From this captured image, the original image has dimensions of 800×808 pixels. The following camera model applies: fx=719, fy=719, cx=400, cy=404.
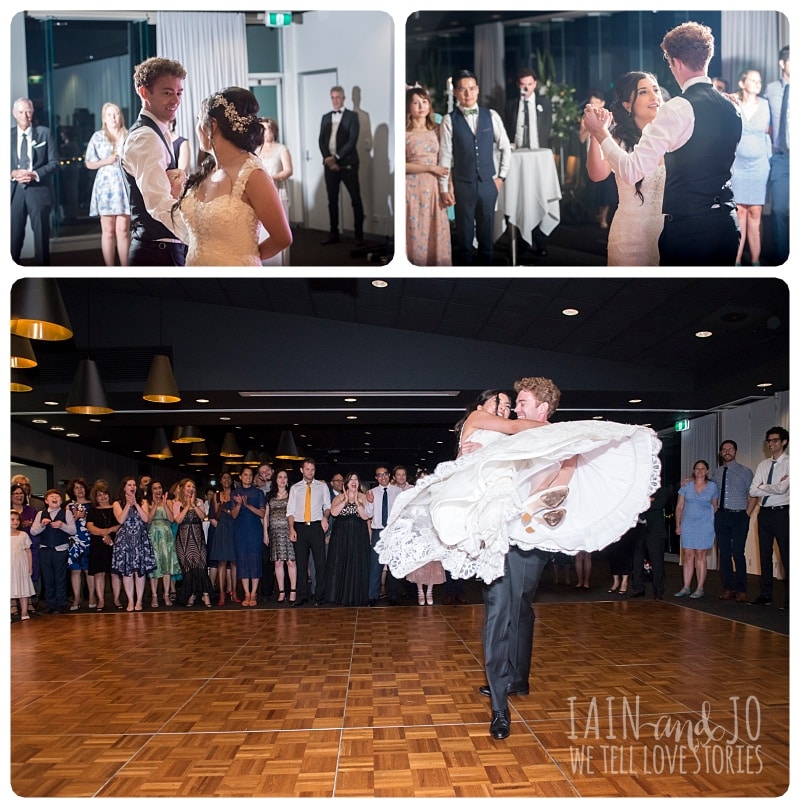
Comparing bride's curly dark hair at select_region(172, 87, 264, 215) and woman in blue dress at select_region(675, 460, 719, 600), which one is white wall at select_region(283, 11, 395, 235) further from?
woman in blue dress at select_region(675, 460, 719, 600)

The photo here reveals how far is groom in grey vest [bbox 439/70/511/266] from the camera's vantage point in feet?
7.06

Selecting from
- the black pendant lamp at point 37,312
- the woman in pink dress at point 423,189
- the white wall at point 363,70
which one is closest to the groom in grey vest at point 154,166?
the white wall at point 363,70

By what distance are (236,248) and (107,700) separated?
236 cm

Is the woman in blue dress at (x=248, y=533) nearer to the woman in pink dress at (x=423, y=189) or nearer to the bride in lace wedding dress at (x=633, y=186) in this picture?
the woman in pink dress at (x=423, y=189)

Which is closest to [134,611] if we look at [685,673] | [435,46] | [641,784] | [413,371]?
[413,371]

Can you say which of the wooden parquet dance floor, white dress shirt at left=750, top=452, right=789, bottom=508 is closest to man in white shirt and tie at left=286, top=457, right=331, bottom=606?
the wooden parquet dance floor

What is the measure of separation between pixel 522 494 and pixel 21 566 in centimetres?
514

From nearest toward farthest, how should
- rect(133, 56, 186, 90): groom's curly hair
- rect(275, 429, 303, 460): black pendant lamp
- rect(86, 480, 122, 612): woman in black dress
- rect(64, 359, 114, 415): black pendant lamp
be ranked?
1. rect(133, 56, 186, 90): groom's curly hair
2. rect(64, 359, 114, 415): black pendant lamp
3. rect(86, 480, 122, 612): woman in black dress
4. rect(275, 429, 303, 460): black pendant lamp

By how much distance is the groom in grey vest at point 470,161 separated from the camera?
7.06 ft

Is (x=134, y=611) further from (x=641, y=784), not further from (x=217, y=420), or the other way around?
(x=641, y=784)

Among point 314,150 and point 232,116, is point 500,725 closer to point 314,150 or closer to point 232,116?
point 314,150

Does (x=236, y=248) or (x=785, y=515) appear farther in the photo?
(x=785, y=515)

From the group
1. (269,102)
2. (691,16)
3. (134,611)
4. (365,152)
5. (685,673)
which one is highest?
(691,16)

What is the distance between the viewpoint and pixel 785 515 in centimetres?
574
